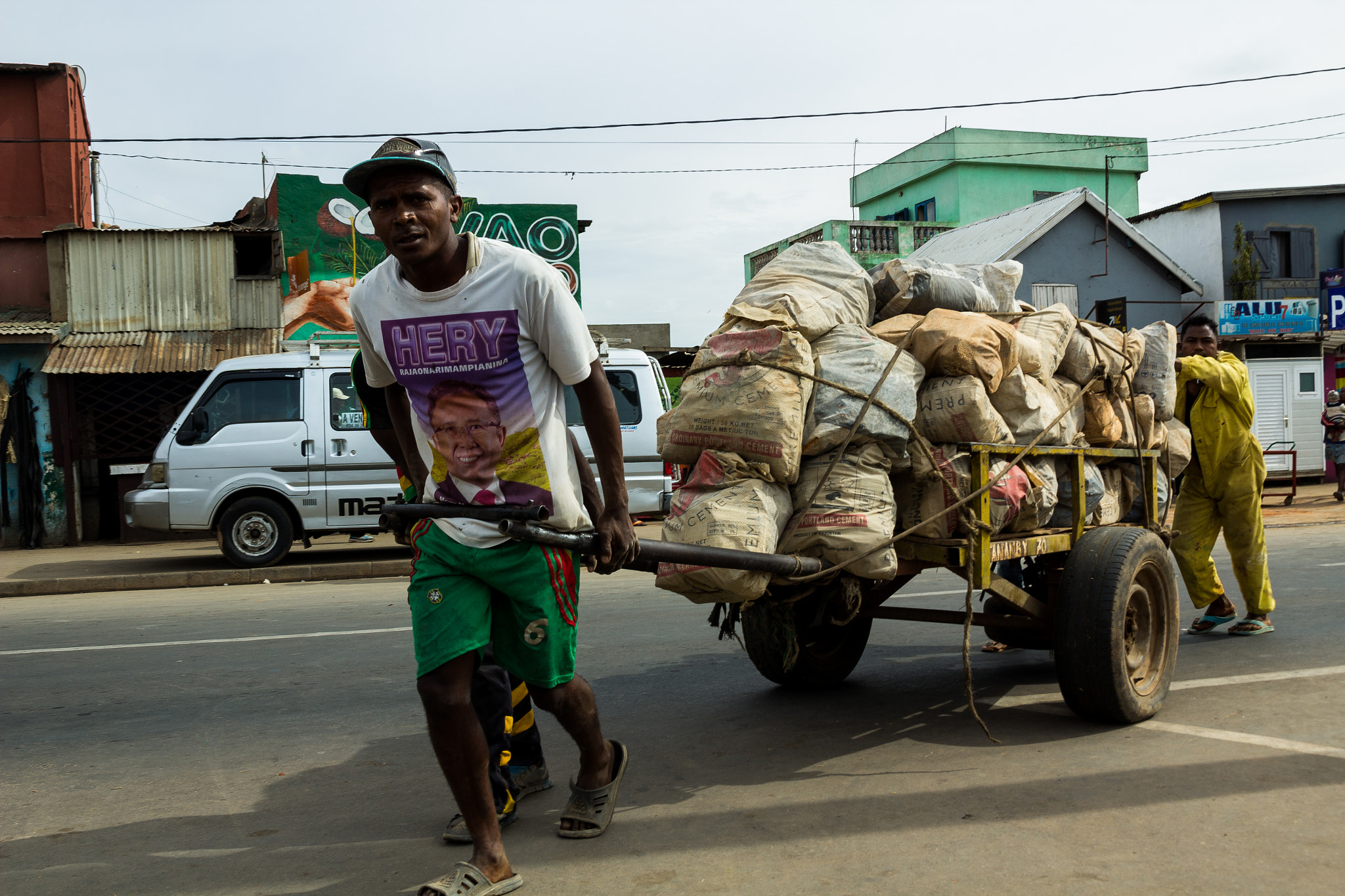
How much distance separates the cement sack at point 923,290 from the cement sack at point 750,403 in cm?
78

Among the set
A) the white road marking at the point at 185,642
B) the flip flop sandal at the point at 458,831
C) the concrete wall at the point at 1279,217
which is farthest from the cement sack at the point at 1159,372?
the concrete wall at the point at 1279,217

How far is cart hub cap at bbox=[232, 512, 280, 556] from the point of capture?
1104cm

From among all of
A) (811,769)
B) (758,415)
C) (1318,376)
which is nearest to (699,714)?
(811,769)

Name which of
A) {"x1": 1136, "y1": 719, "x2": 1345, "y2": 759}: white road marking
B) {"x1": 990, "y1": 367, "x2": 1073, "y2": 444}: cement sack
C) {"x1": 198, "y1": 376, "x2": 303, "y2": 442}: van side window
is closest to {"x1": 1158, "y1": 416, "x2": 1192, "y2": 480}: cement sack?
{"x1": 990, "y1": 367, "x2": 1073, "y2": 444}: cement sack

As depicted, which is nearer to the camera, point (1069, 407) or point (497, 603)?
point (497, 603)

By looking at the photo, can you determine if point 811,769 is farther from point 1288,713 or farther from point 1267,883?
point 1288,713

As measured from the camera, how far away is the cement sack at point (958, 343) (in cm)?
399

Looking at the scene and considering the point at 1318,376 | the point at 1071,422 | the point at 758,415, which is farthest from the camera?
the point at 1318,376

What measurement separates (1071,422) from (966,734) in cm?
139

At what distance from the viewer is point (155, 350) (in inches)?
580

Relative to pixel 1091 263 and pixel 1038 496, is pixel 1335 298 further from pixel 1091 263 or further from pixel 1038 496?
pixel 1038 496

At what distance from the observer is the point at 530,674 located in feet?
9.85

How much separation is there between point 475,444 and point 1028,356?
2.49 m

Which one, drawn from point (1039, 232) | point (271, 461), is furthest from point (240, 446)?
point (1039, 232)
